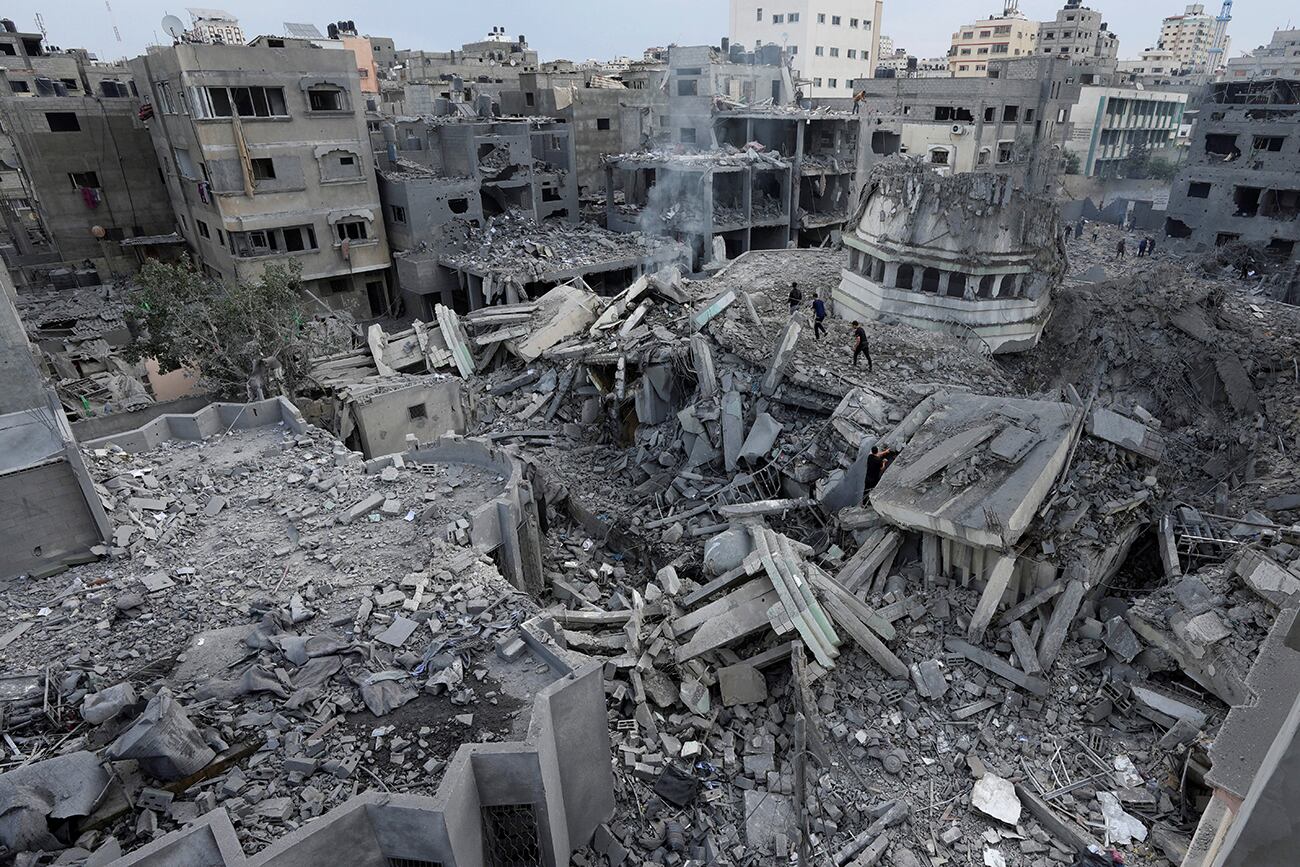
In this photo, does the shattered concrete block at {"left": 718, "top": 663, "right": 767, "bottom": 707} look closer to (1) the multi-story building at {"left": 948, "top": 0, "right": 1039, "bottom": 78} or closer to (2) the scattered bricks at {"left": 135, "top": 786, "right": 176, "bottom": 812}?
(2) the scattered bricks at {"left": 135, "top": 786, "right": 176, "bottom": 812}

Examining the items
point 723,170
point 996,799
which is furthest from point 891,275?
point 996,799

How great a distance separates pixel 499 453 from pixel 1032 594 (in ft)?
28.4

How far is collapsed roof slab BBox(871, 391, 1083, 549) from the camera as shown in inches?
407

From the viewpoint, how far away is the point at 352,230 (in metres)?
28.1

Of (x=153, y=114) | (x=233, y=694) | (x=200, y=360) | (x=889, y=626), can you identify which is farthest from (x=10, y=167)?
(x=889, y=626)

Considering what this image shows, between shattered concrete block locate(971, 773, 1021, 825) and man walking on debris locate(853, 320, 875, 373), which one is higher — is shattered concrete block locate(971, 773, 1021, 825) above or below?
below

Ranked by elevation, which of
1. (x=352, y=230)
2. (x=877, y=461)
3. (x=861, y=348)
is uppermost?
(x=352, y=230)

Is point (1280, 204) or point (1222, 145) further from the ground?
point (1222, 145)

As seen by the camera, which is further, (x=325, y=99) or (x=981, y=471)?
(x=325, y=99)

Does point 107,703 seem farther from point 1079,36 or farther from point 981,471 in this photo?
point 1079,36

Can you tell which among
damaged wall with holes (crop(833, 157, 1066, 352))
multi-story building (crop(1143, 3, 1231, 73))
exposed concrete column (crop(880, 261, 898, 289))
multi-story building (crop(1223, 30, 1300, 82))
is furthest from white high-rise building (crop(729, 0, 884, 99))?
multi-story building (crop(1143, 3, 1231, 73))

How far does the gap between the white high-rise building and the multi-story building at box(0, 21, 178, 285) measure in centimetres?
4498

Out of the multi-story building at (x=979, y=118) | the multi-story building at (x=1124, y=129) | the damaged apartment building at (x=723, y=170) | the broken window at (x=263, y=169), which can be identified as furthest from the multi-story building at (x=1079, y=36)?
the broken window at (x=263, y=169)

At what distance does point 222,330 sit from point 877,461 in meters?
14.8
